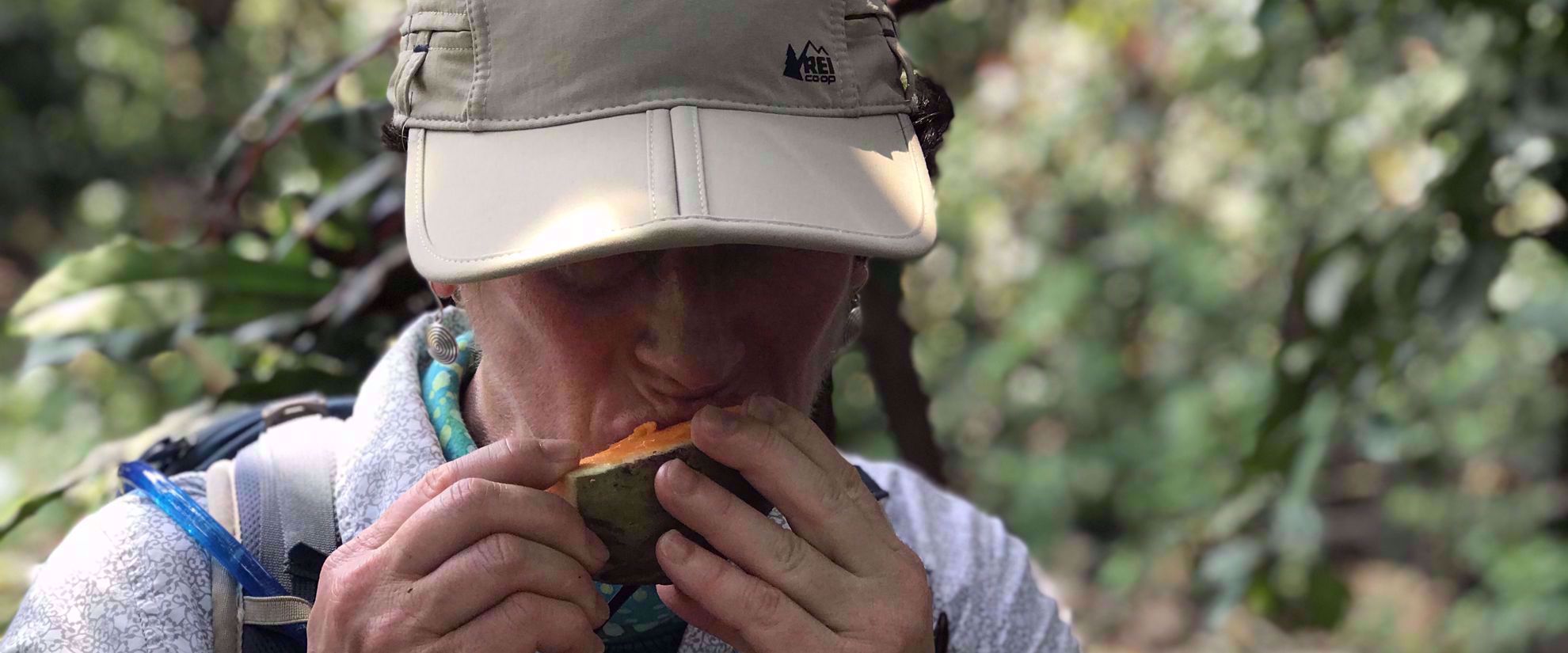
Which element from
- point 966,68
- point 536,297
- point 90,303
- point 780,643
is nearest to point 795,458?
point 780,643

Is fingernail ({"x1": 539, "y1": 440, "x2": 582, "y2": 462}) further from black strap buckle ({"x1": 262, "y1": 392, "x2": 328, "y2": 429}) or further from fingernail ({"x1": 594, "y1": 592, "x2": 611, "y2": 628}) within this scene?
black strap buckle ({"x1": 262, "y1": 392, "x2": 328, "y2": 429})

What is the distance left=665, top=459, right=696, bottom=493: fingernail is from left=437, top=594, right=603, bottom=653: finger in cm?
13

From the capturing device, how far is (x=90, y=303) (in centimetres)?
219

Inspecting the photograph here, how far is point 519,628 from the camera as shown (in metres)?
1.12

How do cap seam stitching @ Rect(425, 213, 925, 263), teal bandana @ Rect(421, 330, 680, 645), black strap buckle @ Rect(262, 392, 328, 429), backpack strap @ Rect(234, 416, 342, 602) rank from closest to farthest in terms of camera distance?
cap seam stitching @ Rect(425, 213, 925, 263) < backpack strap @ Rect(234, 416, 342, 602) < teal bandana @ Rect(421, 330, 680, 645) < black strap buckle @ Rect(262, 392, 328, 429)

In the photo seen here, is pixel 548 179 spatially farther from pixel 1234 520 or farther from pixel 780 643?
pixel 1234 520

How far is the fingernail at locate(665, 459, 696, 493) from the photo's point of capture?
1.17 m

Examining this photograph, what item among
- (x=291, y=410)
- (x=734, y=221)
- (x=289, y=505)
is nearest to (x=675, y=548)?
(x=734, y=221)

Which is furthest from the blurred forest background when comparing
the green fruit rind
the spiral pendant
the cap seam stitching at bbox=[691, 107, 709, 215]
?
the cap seam stitching at bbox=[691, 107, 709, 215]

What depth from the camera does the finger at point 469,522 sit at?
1.12m

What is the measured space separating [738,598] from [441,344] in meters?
0.48

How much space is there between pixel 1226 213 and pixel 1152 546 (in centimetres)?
107

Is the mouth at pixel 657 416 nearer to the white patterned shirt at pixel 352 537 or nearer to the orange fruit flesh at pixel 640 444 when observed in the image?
the orange fruit flesh at pixel 640 444

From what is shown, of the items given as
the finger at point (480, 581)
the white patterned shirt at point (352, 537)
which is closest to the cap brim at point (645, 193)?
the finger at point (480, 581)
